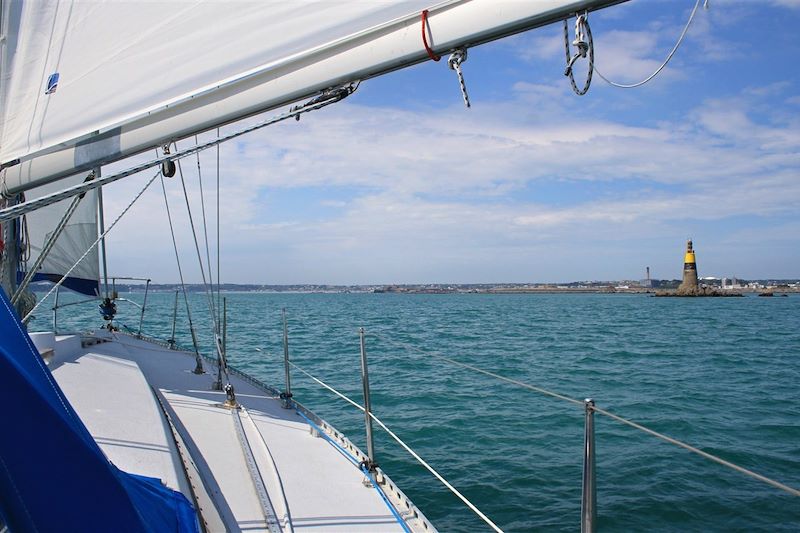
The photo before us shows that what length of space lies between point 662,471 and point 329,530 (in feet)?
15.9

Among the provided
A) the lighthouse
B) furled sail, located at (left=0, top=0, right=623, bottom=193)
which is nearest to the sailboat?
furled sail, located at (left=0, top=0, right=623, bottom=193)

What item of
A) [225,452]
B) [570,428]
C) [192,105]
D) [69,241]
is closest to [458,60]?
[192,105]

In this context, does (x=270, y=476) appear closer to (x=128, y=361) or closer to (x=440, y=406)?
(x=128, y=361)

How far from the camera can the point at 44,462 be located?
5.94 feet

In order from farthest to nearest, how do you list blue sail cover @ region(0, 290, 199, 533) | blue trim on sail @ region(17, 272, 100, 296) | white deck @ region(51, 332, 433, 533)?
blue trim on sail @ region(17, 272, 100, 296) → white deck @ region(51, 332, 433, 533) → blue sail cover @ region(0, 290, 199, 533)

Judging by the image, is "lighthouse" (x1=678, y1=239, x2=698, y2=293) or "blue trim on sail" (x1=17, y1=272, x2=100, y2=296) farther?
"lighthouse" (x1=678, y1=239, x2=698, y2=293)

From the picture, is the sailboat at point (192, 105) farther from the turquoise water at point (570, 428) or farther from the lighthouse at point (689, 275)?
the lighthouse at point (689, 275)

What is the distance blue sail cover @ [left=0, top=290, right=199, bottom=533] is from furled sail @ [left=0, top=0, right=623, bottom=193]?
1838mm

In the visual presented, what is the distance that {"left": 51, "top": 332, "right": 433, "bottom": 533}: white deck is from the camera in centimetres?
309

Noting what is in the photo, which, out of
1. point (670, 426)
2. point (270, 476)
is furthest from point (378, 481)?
point (670, 426)

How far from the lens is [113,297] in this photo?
912 cm

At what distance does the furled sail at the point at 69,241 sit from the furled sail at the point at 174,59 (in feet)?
16.5

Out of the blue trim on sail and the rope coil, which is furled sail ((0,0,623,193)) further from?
the blue trim on sail

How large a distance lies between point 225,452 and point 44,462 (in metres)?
2.38
